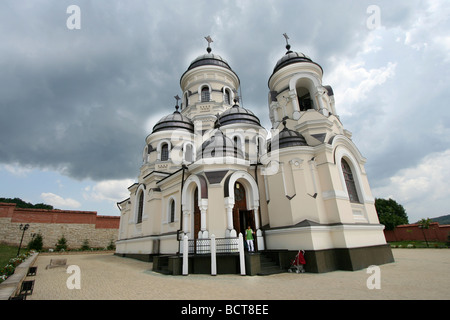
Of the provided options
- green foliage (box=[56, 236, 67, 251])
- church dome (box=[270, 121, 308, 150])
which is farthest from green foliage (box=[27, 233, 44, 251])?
church dome (box=[270, 121, 308, 150])

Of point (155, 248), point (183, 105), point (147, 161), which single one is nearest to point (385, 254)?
point (155, 248)

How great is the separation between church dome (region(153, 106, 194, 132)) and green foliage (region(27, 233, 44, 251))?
15.7m

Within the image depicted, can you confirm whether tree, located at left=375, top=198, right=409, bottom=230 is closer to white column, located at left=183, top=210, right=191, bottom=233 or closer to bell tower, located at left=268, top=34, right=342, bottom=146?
bell tower, located at left=268, top=34, right=342, bottom=146

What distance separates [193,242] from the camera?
32.7ft

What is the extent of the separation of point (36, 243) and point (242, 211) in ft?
68.9

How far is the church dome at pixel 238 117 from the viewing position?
14898 millimetres

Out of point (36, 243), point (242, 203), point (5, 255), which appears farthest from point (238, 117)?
point (36, 243)

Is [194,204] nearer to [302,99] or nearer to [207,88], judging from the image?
[302,99]

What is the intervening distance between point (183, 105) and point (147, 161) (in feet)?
20.7

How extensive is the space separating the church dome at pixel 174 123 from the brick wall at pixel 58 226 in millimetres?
14521

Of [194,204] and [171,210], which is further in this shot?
[171,210]

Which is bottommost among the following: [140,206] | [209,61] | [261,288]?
[261,288]

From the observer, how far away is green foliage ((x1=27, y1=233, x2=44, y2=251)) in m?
20.3

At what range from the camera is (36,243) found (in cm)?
2047
